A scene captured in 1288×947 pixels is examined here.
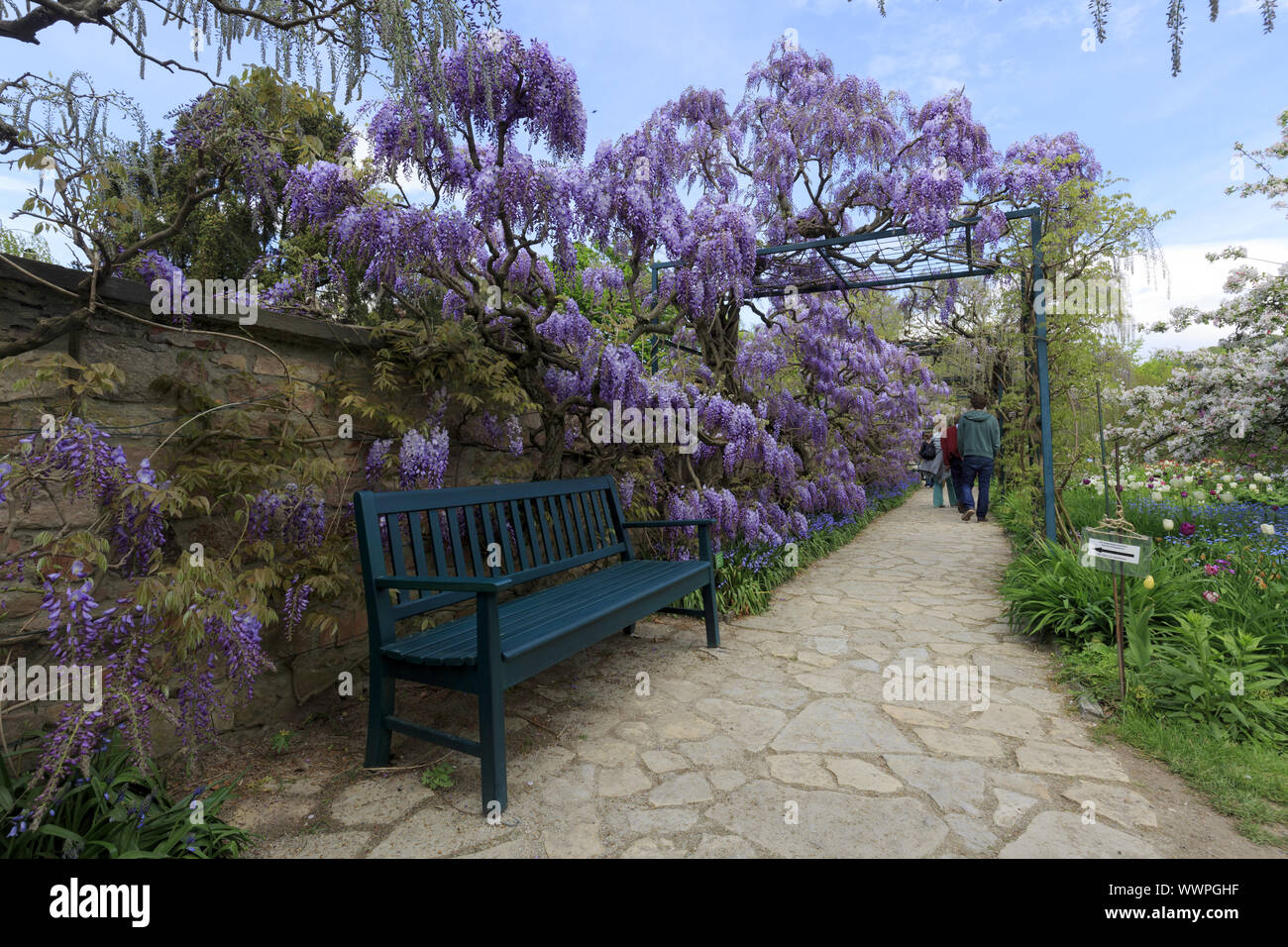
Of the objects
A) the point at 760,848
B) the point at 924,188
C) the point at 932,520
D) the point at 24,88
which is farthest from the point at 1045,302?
the point at 24,88

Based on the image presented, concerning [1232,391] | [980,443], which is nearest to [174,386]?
[1232,391]

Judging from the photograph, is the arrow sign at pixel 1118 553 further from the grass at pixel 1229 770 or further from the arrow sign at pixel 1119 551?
the grass at pixel 1229 770

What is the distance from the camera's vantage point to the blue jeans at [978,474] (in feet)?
26.8

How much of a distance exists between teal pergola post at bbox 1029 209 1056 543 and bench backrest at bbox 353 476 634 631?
3.55m

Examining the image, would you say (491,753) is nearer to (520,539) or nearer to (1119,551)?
(520,539)

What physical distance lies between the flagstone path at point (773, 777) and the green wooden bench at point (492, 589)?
0.23m

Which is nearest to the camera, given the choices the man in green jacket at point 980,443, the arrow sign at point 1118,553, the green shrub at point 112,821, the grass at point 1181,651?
the green shrub at point 112,821

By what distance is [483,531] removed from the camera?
9.85ft

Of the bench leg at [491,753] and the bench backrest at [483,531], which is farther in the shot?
the bench backrest at [483,531]

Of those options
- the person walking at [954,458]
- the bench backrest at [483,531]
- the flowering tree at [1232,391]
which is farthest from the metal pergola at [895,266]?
the person walking at [954,458]

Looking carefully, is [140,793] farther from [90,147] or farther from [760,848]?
[90,147]

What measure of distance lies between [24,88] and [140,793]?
2.47 meters

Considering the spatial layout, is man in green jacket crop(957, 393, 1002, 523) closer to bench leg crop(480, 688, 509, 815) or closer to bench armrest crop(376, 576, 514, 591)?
bench armrest crop(376, 576, 514, 591)

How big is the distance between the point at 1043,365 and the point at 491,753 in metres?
5.29
